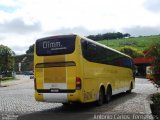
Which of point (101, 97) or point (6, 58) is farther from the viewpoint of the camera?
point (6, 58)

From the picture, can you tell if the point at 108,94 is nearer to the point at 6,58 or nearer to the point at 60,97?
the point at 60,97

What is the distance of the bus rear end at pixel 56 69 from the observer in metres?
16.7

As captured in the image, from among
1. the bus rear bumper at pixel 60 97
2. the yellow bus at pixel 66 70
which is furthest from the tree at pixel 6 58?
the bus rear bumper at pixel 60 97

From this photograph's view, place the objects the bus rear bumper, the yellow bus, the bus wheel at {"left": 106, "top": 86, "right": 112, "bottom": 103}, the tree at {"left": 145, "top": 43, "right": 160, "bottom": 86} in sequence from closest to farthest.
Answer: the tree at {"left": 145, "top": 43, "right": 160, "bottom": 86}
the bus rear bumper
the yellow bus
the bus wheel at {"left": 106, "top": 86, "right": 112, "bottom": 103}

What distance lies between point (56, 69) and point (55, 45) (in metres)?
1.09

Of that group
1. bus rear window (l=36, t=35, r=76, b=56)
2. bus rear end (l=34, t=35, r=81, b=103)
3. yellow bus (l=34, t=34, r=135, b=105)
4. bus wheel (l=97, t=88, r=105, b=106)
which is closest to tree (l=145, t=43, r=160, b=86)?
yellow bus (l=34, t=34, r=135, b=105)

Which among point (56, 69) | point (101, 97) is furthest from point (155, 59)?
point (101, 97)

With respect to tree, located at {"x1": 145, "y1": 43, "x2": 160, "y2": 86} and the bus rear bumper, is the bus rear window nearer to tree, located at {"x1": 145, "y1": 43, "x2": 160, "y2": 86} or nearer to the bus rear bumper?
the bus rear bumper

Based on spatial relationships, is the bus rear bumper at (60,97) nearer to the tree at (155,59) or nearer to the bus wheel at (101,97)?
the bus wheel at (101,97)

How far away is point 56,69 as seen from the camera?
55.8 feet

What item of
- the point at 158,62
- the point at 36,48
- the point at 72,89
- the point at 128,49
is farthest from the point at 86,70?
the point at 128,49

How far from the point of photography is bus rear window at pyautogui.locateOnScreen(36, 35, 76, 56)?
667 inches

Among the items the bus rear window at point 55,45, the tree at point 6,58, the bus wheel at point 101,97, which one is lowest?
the bus wheel at point 101,97

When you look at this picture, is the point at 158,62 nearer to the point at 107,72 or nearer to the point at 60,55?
the point at 60,55
